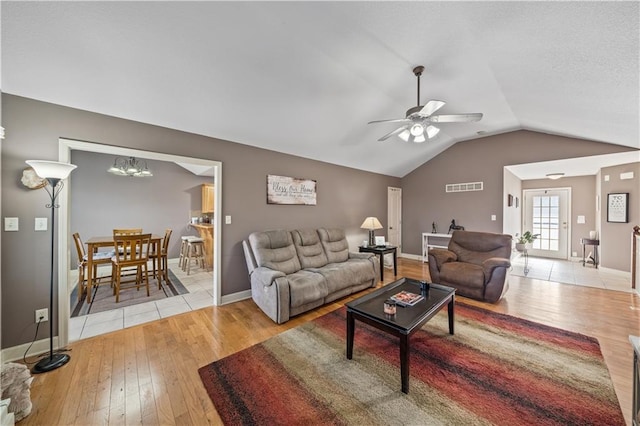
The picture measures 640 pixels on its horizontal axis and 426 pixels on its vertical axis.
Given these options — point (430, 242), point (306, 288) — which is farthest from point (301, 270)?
point (430, 242)

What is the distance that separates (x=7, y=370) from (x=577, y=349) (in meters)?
4.65

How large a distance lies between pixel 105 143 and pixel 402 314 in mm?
3534

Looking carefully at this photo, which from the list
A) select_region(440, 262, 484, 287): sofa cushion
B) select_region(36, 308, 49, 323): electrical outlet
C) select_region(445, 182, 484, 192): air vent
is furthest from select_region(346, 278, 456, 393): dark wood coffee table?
select_region(445, 182, 484, 192): air vent

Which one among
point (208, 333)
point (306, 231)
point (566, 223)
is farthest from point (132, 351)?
point (566, 223)

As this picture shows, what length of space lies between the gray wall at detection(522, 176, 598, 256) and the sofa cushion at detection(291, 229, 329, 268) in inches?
277

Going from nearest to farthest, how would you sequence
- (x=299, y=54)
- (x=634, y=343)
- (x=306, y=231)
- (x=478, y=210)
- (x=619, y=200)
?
1. (x=634, y=343)
2. (x=299, y=54)
3. (x=306, y=231)
4. (x=619, y=200)
5. (x=478, y=210)

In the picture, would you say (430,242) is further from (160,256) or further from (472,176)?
(160,256)

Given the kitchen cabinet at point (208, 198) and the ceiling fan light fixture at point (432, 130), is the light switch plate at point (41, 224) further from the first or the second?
the ceiling fan light fixture at point (432, 130)

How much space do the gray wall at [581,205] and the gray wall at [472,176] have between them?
2.67 m

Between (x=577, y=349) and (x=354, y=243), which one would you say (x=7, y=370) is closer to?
(x=577, y=349)

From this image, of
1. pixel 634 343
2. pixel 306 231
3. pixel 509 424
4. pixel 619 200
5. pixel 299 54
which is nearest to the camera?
pixel 634 343

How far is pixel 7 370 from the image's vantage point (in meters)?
1.55

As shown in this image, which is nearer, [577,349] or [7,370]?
[7,370]

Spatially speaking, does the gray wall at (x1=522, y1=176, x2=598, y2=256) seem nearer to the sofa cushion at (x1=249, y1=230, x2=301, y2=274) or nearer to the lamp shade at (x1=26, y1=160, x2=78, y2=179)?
the sofa cushion at (x1=249, y1=230, x2=301, y2=274)
